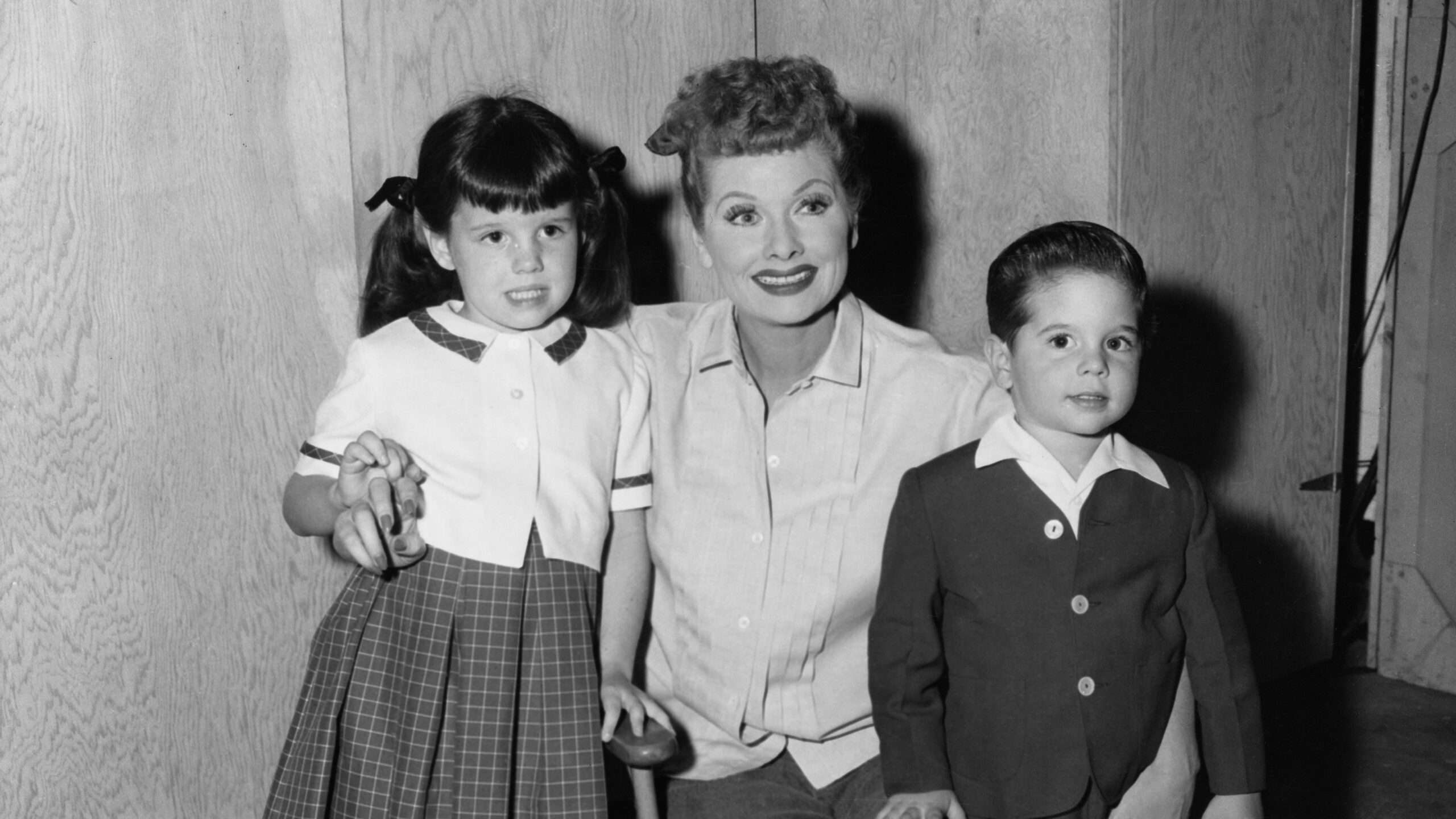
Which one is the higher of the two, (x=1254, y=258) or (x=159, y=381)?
(x=1254, y=258)

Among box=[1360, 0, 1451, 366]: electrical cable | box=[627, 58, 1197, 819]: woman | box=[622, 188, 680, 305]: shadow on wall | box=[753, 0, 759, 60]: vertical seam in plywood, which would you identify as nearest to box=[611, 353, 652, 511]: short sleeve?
box=[627, 58, 1197, 819]: woman

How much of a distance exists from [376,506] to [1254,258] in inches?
78.8

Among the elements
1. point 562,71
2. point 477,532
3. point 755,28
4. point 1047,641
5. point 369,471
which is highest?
point 755,28

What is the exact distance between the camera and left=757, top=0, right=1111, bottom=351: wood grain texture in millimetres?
2438

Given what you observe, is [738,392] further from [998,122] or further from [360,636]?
[998,122]

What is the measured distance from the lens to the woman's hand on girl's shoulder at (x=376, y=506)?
1.59 m

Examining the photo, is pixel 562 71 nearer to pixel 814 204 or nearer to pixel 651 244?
pixel 651 244

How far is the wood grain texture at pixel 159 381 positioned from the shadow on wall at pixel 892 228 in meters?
1.04

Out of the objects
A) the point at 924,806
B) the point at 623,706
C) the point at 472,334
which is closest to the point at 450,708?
the point at 623,706

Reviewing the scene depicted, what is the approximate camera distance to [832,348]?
6.29 feet

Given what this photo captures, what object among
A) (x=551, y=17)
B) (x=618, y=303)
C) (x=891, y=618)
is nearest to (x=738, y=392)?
(x=618, y=303)

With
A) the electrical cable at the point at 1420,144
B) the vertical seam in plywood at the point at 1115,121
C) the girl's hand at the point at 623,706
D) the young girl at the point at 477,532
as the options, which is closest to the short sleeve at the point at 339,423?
the young girl at the point at 477,532

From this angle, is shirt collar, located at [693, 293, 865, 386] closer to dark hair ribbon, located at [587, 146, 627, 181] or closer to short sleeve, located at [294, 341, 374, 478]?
dark hair ribbon, located at [587, 146, 627, 181]

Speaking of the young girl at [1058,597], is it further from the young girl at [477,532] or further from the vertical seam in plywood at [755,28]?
the vertical seam in plywood at [755,28]
